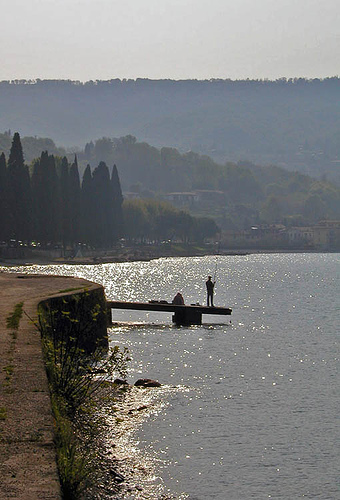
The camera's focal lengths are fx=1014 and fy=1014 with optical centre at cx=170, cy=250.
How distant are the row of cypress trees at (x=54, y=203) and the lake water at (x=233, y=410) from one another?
4891 cm

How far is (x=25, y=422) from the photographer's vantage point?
49.5ft

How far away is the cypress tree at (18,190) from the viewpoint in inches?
4063

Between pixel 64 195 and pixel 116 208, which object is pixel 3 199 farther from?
pixel 116 208

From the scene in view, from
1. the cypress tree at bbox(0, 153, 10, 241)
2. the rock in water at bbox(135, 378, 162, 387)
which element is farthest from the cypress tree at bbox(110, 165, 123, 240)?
the rock in water at bbox(135, 378, 162, 387)

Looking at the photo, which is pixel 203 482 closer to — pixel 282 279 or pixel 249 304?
pixel 249 304

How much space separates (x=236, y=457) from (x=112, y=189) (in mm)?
130566

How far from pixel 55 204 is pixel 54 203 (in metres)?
0.82

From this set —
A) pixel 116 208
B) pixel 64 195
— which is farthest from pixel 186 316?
pixel 116 208

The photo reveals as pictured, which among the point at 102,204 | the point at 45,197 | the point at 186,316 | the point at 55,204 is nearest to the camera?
the point at 186,316

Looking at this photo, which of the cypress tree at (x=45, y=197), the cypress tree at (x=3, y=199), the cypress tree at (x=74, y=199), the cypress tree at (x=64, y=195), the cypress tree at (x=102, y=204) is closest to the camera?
the cypress tree at (x=3, y=199)

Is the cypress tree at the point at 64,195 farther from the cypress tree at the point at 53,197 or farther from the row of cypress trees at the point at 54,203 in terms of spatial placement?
the cypress tree at the point at 53,197

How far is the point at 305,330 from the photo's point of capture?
55469 mm

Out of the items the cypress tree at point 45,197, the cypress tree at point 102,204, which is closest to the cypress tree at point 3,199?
the cypress tree at point 45,197

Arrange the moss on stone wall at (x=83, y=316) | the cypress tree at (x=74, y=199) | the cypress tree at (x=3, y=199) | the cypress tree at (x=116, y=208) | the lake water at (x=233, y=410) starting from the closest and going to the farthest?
the lake water at (x=233, y=410) < the moss on stone wall at (x=83, y=316) < the cypress tree at (x=3, y=199) < the cypress tree at (x=74, y=199) < the cypress tree at (x=116, y=208)
